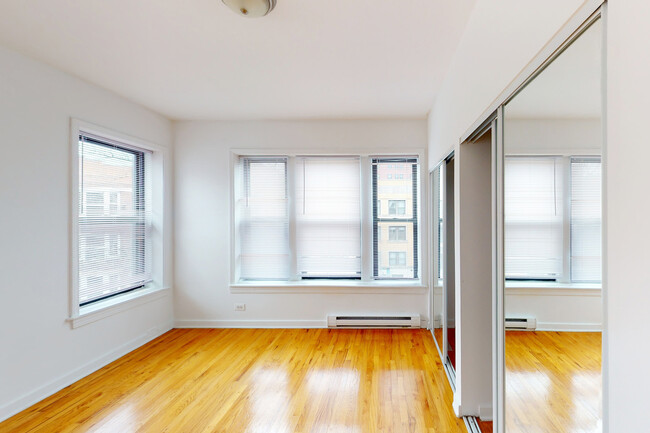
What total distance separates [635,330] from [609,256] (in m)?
0.17

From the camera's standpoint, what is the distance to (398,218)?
4.16 metres

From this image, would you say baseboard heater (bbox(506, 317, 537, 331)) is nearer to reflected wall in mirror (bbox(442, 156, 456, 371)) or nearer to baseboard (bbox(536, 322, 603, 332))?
baseboard (bbox(536, 322, 603, 332))

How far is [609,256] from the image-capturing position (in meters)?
0.76

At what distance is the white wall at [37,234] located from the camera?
90.7 inches

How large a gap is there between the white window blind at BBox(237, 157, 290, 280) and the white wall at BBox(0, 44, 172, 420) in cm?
178

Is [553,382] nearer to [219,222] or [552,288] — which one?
[552,288]

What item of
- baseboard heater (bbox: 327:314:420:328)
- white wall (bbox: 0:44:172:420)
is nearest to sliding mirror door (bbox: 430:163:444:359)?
baseboard heater (bbox: 327:314:420:328)

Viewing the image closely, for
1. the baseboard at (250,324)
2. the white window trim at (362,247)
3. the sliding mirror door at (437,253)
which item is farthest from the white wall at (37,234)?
the sliding mirror door at (437,253)

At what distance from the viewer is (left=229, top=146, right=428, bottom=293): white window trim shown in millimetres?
4023

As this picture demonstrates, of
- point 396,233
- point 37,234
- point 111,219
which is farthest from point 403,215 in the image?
point 37,234

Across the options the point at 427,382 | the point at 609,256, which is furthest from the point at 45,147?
the point at 427,382

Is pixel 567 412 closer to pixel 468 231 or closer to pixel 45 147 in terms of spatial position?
pixel 468 231

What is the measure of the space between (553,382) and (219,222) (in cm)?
380

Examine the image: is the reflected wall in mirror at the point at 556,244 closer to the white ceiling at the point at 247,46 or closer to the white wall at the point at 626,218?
the white wall at the point at 626,218
